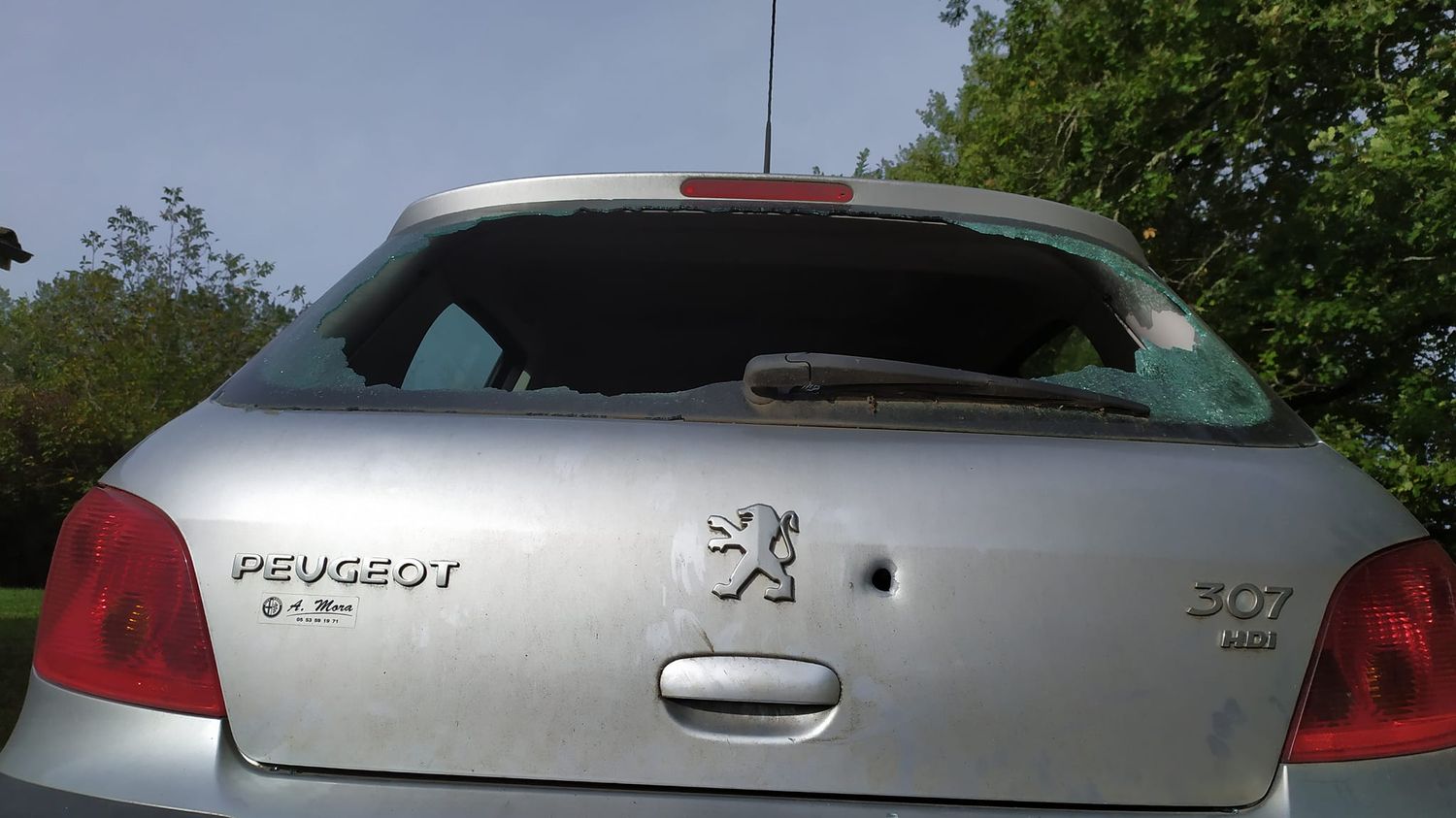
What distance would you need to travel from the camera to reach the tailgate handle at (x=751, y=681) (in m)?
1.33

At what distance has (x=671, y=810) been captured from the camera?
1.31 metres

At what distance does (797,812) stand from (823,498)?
1.18ft

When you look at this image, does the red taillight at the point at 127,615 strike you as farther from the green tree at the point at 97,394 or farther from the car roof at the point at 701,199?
the green tree at the point at 97,394

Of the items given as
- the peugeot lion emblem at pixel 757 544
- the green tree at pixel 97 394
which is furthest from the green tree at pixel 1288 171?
the green tree at pixel 97 394

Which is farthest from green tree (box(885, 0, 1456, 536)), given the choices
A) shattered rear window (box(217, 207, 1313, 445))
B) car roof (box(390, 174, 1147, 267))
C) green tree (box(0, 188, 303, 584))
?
green tree (box(0, 188, 303, 584))

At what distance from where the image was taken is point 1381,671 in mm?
1391

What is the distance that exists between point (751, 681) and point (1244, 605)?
1.93 ft

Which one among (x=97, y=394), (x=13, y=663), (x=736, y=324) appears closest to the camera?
(x=736, y=324)

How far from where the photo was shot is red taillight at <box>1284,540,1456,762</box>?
1.36m

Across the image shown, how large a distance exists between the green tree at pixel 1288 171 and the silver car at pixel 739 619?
10971 mm

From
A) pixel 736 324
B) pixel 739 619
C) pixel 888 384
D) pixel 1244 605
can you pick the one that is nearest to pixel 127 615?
pixel 739 619

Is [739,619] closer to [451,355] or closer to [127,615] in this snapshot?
[127,615]

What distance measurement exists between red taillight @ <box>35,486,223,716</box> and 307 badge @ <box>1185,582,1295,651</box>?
3.84 ft

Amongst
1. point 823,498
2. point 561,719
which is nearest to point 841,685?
point 823,498
